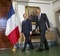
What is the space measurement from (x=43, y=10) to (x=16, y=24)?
2757 millimetres

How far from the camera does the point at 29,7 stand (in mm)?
8602

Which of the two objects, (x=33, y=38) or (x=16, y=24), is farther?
(x=33, y=38)

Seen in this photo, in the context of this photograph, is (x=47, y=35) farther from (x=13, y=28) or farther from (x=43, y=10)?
(x=13, y=28)

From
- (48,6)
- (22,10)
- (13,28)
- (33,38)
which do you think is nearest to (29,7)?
(22,10)

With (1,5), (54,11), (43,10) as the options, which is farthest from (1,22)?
(54,11)

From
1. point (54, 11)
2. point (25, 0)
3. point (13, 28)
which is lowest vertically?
point (13, 28)

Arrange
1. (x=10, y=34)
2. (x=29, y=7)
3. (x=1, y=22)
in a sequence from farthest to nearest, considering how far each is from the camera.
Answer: (x=29, y=7) < (x=1, y=22) < (x=10, y=34)

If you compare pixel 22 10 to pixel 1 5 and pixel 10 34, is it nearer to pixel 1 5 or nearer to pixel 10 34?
pixel 1 5

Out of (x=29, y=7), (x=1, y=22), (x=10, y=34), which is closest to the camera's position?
(x=10, y=34)

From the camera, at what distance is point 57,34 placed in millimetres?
9016

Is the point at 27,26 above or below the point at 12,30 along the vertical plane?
above

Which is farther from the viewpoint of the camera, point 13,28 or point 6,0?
point 6,0

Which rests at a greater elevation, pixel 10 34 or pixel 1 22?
pixel 1 22

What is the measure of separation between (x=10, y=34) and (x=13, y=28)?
0.29 m
